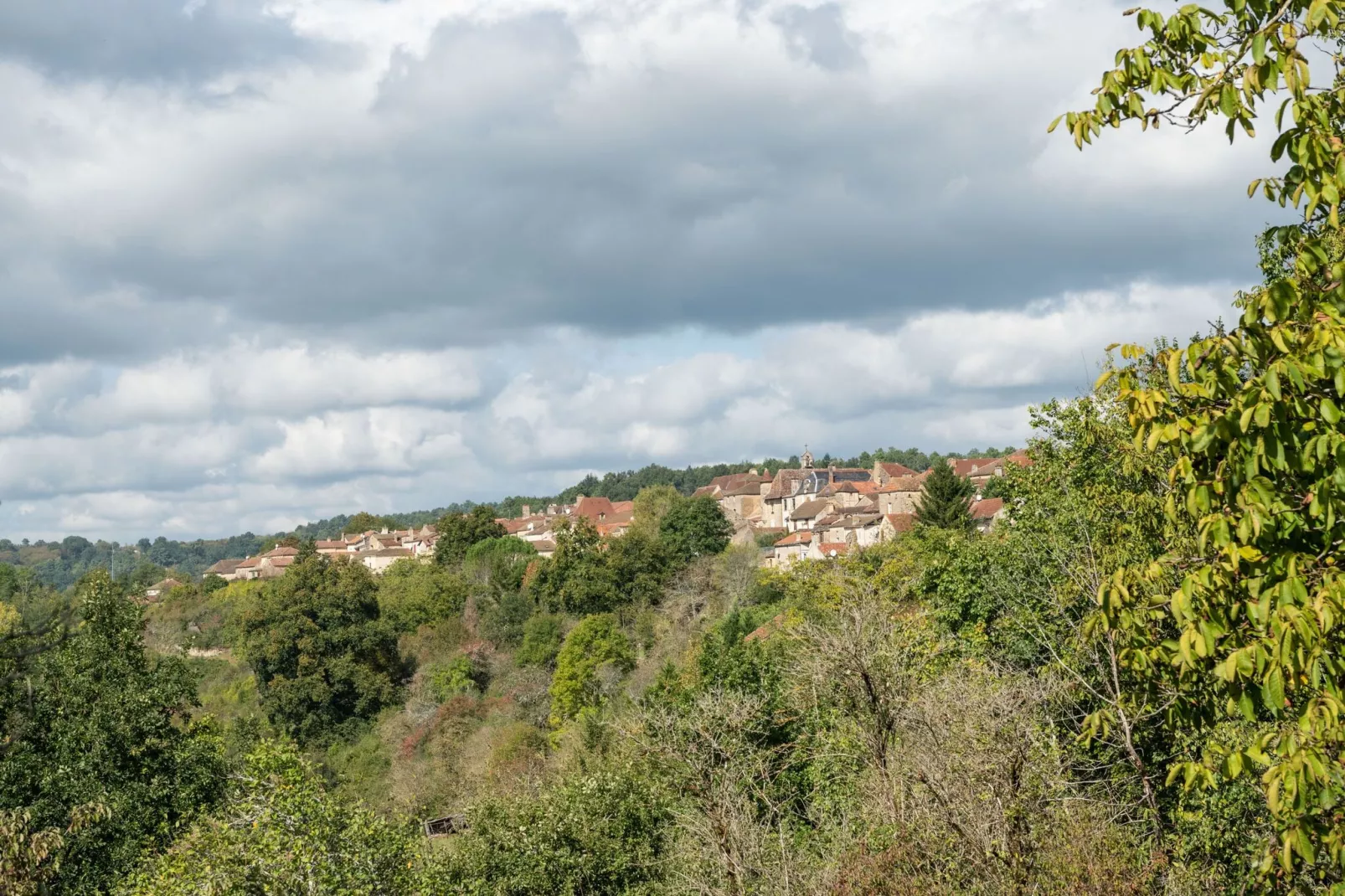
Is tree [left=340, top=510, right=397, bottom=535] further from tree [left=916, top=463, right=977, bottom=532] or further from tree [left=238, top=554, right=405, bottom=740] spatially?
tree [left=916, top=463, right=977, bottom=532]

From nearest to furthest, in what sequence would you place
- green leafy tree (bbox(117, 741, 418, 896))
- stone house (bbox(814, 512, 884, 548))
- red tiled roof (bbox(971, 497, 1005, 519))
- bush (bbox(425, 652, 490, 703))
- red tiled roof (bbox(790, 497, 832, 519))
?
green leafy tree (bbox(117, 741, 418, 896)), bush (bbox(425, 652, 490, 703)), red tiled roof (bbox(971, 497, 1005, 519)), stone house (bbox(814, 512, 884, 548)), red tiled roof (bbox(790, 497, 832, 519))

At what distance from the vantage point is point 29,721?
68.2 ft

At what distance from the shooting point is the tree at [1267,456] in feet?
13.0

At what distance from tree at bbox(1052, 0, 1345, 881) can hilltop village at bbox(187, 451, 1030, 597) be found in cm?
5994

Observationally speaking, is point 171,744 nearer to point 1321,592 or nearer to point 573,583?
point 1321,592

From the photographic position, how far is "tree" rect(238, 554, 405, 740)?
56.2 meters

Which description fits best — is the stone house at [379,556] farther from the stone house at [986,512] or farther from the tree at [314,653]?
the stone house at [986,512]

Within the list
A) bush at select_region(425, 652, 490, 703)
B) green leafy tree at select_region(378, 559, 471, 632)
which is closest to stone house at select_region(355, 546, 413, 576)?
green leafy tree at select_region(378, 559, 471, 632)

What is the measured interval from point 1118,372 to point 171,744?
78.4ft

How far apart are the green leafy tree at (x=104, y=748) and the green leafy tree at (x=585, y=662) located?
24.7m

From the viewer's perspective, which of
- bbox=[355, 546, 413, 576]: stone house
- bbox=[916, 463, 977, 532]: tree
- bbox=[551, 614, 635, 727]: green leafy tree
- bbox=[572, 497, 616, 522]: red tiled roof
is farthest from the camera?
bbox=[355, 546, 413, 576]: stone house

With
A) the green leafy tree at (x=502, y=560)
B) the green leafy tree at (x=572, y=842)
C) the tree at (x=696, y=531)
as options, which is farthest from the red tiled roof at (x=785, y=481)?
the green leafy tree at (x=572, y=842)

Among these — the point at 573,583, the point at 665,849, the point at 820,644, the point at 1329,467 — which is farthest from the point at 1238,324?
the point at 573,583

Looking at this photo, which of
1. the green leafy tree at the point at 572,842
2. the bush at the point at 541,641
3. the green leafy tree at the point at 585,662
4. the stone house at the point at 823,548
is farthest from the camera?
the stone house at the point at 823,548
